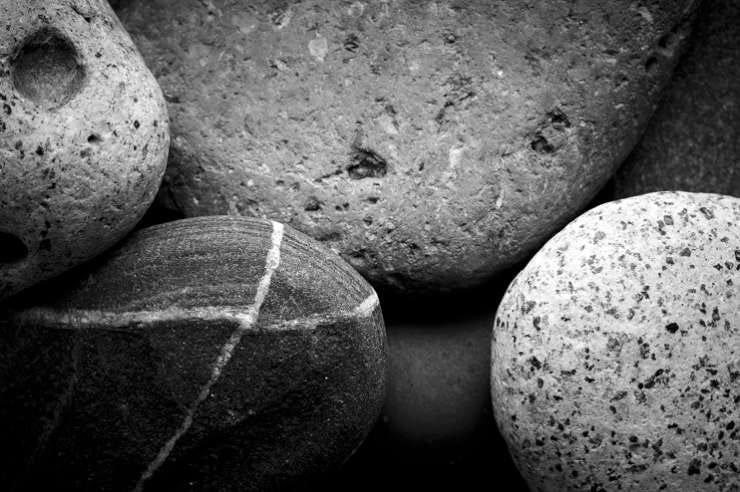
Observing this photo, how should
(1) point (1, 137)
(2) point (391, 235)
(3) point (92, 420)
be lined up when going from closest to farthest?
(1) point (1, 137) → (3) point (92, 420) → (2) point (391, 235)

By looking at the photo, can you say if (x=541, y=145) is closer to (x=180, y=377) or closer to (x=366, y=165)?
(x=366, y=165)

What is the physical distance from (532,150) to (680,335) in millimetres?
529

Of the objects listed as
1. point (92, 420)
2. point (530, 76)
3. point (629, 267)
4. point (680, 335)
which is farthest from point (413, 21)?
point (92, 420)

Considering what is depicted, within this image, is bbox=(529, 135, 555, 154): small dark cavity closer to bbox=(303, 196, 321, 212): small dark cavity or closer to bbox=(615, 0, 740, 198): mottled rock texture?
bbox=(615, 0, 740, 198): mottled rock texture

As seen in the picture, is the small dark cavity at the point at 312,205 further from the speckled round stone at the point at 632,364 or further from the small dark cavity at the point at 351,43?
the speckled round stone at the point at 632,364

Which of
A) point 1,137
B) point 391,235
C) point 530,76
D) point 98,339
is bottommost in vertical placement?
point 98,339

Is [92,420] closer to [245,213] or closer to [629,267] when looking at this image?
[245,213]

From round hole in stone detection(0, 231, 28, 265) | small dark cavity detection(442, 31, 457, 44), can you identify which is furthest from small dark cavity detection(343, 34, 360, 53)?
round hole in stone detection(0, 231, 28, 265)

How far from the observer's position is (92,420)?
4.91 feet

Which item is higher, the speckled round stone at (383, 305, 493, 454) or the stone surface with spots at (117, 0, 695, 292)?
the stone surface with spots at (117, 0, 695, 292)

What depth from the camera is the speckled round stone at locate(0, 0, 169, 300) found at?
56.1 inches

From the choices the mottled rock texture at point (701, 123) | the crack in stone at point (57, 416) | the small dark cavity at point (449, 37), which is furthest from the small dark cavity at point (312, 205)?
the mottled rock texture at point (701, 123)

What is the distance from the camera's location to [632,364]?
1501mm

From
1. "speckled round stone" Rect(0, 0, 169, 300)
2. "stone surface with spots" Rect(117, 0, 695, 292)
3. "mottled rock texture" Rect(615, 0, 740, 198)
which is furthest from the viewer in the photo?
"mottled rock texture" Rect(615, 0, 740, 198)
